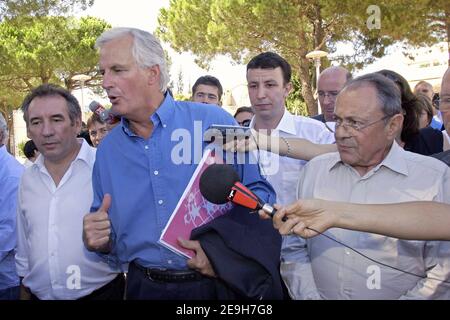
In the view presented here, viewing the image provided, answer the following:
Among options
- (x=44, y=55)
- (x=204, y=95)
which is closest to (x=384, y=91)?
(x=204, y=95)

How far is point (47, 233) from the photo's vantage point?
2.86 m

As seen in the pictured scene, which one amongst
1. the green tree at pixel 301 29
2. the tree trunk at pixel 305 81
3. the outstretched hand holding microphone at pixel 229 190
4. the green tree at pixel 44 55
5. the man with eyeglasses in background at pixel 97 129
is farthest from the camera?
the green tree at pixel 44 55

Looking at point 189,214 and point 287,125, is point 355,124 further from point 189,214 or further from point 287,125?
point 287,125

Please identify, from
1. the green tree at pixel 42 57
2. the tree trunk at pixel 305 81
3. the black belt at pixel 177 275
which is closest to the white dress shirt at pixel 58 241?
the black belt at pixel 177 275

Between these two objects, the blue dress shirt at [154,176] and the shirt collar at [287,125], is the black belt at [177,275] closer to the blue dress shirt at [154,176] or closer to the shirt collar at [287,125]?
the blue dress shirt at [154,176]

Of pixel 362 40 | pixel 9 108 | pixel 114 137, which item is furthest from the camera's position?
pixel 9 108

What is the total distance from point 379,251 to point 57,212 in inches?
70.5

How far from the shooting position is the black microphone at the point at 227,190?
165cm

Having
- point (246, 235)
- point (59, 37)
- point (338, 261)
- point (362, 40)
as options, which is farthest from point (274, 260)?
point (59, 37)

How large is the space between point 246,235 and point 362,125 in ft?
2.50

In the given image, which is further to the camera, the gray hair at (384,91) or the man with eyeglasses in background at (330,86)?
the man with eyeglasses in background at (330,86)

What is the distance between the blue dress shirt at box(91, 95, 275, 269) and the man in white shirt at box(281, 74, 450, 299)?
39 cm

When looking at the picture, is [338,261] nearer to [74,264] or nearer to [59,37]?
[74,264]

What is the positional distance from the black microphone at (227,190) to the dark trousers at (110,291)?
1.37 metres
